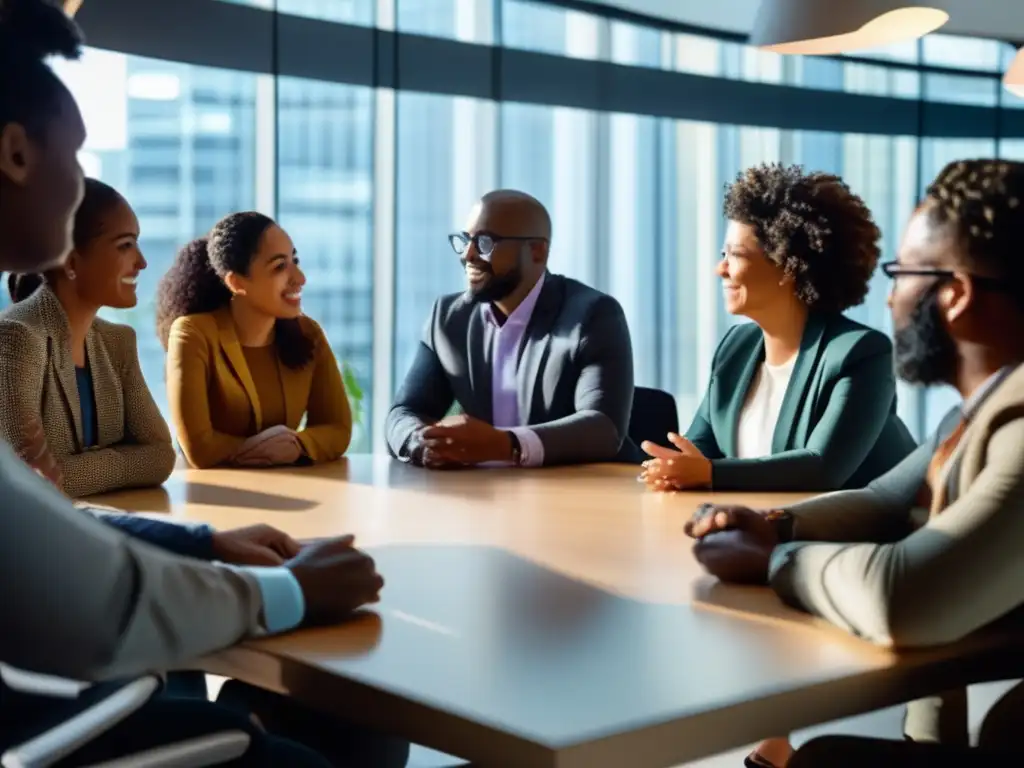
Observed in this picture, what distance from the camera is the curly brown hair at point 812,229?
3213 mm

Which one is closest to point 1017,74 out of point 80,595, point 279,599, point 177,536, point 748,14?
point 177,536

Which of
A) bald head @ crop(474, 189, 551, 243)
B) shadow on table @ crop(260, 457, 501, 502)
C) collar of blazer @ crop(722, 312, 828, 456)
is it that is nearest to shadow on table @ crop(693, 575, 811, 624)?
shadow on table @ crop(260, 457, 501, 502)

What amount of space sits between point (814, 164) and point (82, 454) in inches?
255

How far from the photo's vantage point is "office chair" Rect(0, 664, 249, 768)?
1.30 meters

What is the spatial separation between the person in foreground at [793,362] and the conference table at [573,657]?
655 millimetres

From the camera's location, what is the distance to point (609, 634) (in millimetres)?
1618

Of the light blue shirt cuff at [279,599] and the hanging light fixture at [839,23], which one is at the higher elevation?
the hanging light fixture at [839,23]

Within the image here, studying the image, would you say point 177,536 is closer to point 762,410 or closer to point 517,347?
point 762,410

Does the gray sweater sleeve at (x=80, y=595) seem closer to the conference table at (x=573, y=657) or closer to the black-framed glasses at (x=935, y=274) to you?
the conference table at (x=573, y=657)

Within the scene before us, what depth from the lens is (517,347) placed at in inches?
150

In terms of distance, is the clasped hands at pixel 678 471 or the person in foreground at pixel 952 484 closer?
the person in foreground at pixel 952 484

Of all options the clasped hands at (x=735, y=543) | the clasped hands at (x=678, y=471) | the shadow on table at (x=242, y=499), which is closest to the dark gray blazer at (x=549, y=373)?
the clasped hands at (x=678, y=471)

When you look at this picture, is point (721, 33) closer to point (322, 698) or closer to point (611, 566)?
point (611, 566)

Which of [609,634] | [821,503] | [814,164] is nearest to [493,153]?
[814,164]
